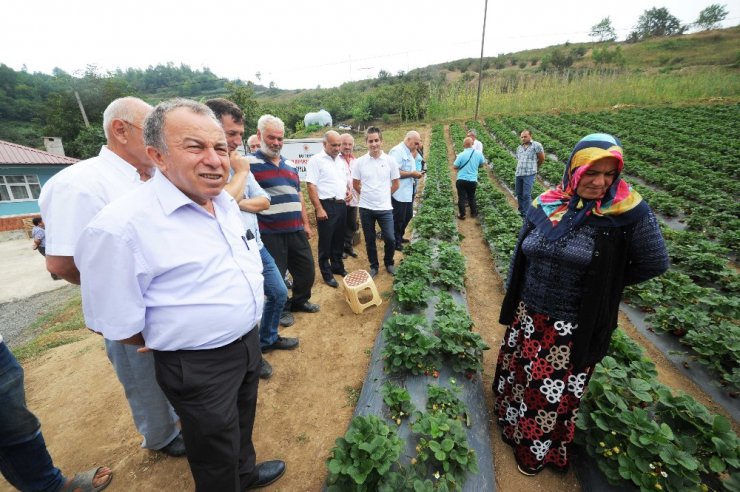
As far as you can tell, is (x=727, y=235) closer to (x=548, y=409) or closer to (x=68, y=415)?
(x=548, y=409)

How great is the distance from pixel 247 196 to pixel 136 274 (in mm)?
1903

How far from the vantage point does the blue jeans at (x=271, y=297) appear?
312 centimetres

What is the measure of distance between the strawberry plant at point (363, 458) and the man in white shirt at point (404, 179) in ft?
13.9

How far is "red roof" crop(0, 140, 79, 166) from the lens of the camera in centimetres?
1625

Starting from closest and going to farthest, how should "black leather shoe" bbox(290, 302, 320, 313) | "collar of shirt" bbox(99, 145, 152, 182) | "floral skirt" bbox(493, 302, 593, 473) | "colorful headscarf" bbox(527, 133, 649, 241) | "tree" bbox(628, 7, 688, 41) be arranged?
"colorful headscarf" bbox(527, 133, 649, 241) < "collar of shirt" bbox(99, 145, 152, 182) < "floral skirt" bbox(493, 302, 593, 473) < "black leather shoe" bbox(290, 302, 320, 313) < "tree" bbox(628, 7, 688, 41)

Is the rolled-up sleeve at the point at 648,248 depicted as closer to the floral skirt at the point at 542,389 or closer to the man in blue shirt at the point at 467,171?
the floral skirt at the point at 542,389

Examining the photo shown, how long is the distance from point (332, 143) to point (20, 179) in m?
22.7

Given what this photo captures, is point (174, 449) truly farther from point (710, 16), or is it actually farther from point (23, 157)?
point (710, 16)

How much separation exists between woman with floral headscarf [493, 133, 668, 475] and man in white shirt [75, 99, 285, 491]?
1.84m

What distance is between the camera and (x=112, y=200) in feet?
5.78

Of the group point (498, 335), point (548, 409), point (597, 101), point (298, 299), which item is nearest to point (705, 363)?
point (498, 335)

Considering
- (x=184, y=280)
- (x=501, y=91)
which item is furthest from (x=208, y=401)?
(x=501, y=91)

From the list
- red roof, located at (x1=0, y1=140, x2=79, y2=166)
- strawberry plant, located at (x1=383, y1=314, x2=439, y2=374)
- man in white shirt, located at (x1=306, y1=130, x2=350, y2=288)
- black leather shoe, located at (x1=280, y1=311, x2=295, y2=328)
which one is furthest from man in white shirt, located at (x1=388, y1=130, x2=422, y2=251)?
red roof, located at (x1=0, y1=140, x2=79, y2=166)

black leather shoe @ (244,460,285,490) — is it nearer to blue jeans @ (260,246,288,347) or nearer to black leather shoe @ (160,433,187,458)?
black leather shoe @ (160,433,187,458)
